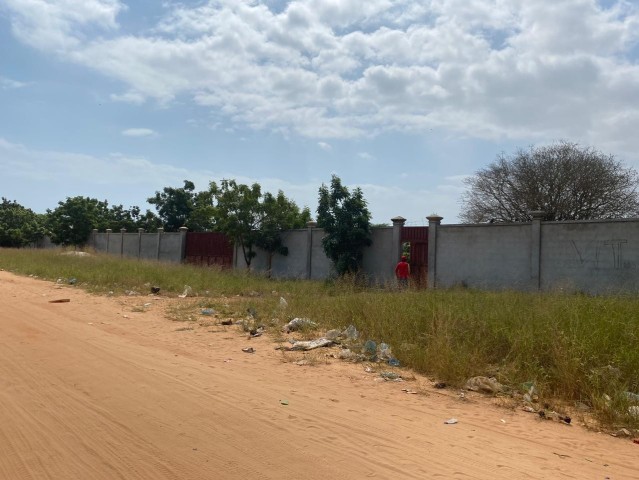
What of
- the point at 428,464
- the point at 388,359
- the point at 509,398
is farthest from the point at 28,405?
the point at 509,398

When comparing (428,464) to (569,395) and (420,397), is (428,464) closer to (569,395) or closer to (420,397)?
(420,397)

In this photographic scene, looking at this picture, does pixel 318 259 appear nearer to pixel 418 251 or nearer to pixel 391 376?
pixel 418 251

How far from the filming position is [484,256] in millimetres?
17469

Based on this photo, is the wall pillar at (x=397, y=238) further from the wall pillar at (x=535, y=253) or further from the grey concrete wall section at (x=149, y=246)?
the grey concrete wall section at (x=149, y=246)

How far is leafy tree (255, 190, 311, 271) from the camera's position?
79.2 ft

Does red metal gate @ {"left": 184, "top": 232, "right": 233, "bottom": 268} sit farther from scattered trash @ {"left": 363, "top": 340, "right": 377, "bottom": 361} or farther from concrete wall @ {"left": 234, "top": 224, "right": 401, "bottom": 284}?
scattered trash @ {"left": 363, "top": 340, "right": 377, "bottom": 361}

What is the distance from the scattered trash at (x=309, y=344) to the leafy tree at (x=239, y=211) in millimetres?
16157

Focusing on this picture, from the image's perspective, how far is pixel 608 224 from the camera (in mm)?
15141

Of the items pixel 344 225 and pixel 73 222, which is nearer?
pixel 344 225

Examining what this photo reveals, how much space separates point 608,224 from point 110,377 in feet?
46.7

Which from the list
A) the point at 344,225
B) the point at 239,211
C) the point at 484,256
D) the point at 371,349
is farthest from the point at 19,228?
the point at 371,349

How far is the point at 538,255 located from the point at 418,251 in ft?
14.5

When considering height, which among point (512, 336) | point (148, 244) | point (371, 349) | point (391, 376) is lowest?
point (391, 376)

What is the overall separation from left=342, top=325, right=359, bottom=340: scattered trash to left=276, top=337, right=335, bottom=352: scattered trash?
1.06ft
